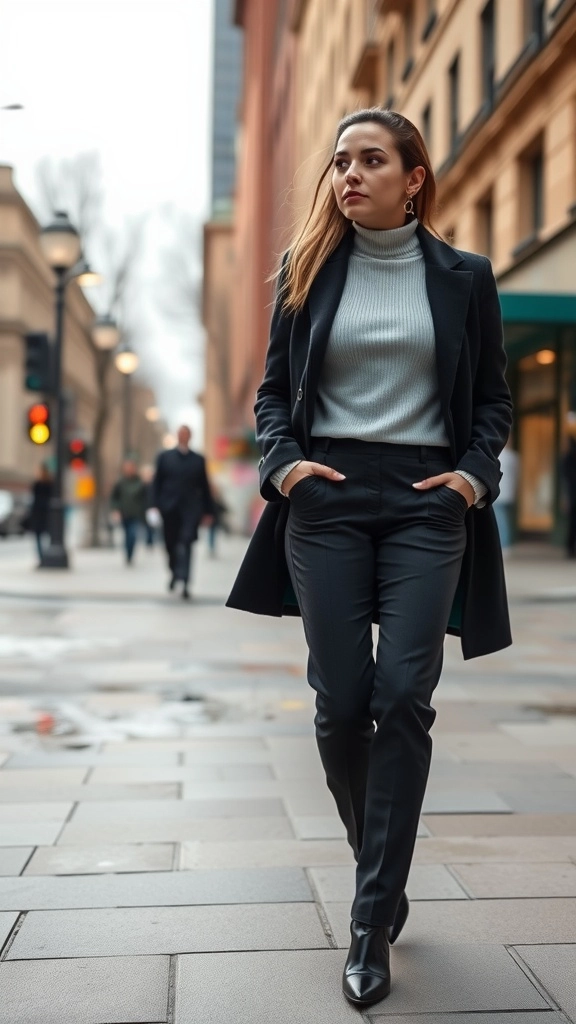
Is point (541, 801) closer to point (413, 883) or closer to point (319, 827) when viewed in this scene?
point (319, 827)

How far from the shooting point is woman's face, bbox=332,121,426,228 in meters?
3.07

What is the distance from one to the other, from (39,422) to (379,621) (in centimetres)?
1627

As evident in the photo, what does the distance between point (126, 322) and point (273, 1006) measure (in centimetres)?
3020

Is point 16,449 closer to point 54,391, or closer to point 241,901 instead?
point 54,391

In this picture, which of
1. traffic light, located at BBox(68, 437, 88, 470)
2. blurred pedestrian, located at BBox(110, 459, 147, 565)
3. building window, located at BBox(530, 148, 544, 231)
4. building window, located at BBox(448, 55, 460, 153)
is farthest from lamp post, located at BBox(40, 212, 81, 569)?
building window, located at BBox(448, 55, 460, 153)

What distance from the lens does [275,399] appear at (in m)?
3.20

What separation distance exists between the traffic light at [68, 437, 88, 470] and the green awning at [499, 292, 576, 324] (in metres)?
6.78

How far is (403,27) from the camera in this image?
98.0 feet

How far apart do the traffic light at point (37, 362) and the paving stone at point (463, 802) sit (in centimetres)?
1434

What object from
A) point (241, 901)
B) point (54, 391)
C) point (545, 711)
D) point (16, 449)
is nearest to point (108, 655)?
point (545, 711)

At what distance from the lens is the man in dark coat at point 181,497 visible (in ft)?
45.0

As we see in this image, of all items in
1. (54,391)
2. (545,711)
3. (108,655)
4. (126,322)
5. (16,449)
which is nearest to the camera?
(545,711)

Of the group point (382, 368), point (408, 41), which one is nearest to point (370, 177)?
point (382, 368)

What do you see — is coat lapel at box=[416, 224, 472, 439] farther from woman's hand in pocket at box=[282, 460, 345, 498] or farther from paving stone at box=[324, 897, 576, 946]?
paving stone at box=[324, 897, 576, 946]
